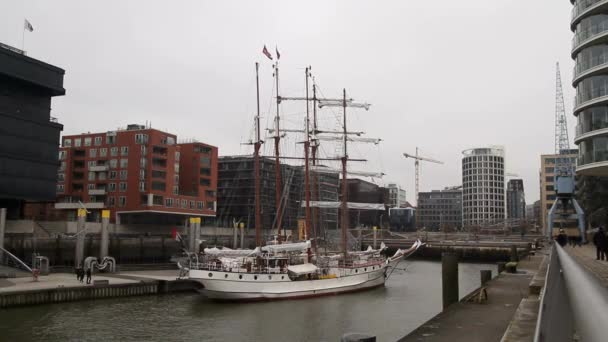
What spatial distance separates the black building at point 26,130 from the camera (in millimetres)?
62281

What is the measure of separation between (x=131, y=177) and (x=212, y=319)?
187 feet

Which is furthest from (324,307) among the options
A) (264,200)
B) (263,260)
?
(264,200)

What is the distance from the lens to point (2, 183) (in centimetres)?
6134

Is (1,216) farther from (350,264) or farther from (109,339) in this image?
(350,264)

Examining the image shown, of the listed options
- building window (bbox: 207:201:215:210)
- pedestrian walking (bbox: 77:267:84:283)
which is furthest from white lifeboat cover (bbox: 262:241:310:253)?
building window (bbox: 207:201:215:210)

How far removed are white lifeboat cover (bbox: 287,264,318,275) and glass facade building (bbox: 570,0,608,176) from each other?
25.4 metres

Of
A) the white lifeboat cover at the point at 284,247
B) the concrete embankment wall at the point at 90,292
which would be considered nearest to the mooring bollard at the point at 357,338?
the concrete embankment wall at the point at 90,292

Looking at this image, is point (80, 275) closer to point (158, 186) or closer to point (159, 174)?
point (158, 186)

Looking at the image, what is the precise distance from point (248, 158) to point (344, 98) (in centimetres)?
6473

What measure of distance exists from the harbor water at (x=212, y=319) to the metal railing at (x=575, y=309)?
27.4 m

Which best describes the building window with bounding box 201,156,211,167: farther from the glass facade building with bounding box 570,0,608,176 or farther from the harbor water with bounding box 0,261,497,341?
the glass facade building with bounding box 570,0,608,176

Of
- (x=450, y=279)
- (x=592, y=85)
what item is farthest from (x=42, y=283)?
(x=592, y=85)

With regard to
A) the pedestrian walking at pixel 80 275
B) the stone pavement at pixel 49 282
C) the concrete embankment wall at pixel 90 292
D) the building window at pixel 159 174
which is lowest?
the concrete embankment wall at pixel 90 292

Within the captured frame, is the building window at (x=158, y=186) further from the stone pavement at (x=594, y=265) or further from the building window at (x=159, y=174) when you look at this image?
the stone pavement at (x=594, y=265)
